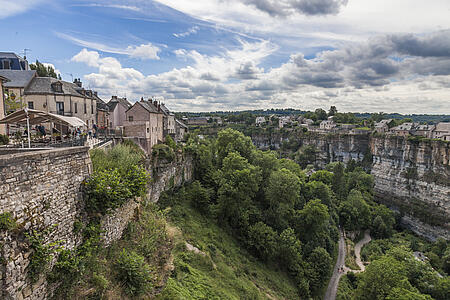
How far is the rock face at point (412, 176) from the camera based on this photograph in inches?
1941

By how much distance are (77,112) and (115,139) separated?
32.5 ft

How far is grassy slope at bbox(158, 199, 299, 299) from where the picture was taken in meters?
15.5

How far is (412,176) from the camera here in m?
56.6

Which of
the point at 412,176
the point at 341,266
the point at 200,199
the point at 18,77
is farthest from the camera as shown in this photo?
the point at 412,176

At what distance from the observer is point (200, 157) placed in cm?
3534

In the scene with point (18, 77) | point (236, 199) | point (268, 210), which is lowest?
point (268, 210)

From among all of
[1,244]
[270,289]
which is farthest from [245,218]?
[1,244]

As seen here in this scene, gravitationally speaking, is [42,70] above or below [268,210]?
above

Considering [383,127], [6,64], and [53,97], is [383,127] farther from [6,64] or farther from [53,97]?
[6,64]

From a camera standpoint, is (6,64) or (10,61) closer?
(6,64)

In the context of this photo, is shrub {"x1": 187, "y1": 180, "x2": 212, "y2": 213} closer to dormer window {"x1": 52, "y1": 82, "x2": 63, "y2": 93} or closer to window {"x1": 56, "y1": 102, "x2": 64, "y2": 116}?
window {"x1": 56, "y1": 102, "x2": 64, "y2": 116}

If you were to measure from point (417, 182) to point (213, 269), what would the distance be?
5738 cm

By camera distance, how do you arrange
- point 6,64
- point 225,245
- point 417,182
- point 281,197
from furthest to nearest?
point 417,182, point 281,197, point 6,64, point 225,245

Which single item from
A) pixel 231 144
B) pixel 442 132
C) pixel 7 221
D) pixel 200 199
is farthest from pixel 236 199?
pixel 442 132
